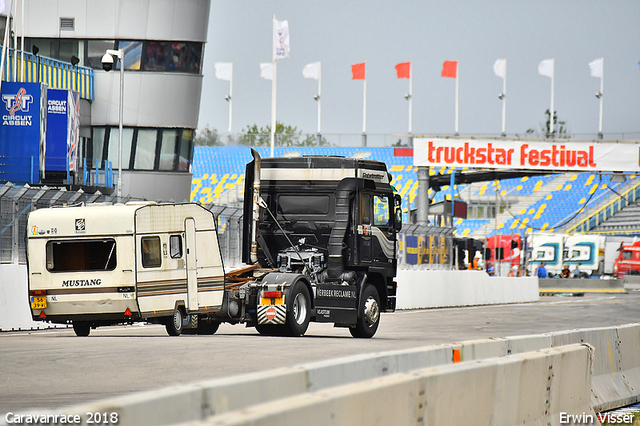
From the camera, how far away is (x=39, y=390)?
30.9 ft

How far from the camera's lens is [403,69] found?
70.8 m

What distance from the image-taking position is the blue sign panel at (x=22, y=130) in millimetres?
35094

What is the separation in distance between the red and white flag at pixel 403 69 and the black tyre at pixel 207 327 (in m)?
53.4

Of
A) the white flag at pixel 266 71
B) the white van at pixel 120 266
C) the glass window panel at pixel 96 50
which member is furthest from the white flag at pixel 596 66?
the white van at pixel 120 266

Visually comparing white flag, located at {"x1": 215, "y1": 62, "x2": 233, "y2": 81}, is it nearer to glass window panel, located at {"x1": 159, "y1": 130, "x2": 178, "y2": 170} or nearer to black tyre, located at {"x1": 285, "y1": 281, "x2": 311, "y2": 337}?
glass window panel, located at {"x1": 159, "y1": 130, "x2": 178, "y2": 170}

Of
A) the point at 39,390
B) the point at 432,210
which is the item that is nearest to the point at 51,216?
the point at 39,390

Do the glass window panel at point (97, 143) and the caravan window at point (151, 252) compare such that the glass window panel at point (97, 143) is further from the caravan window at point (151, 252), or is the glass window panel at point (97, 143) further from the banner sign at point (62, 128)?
the caravan window at point (151, 252)

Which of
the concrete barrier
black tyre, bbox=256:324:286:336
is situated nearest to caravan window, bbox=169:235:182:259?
black tyre, bbox=256:324:286:336

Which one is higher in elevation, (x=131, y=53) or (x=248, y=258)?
(x=131, y=53)

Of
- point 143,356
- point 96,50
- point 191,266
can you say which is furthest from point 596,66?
point 143,356

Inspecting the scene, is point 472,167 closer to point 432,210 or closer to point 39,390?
point 432,210

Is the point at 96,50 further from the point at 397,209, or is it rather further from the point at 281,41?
the point at 397,209

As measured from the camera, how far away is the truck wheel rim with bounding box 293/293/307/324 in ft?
56.0

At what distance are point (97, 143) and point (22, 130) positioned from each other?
5.71 meters
